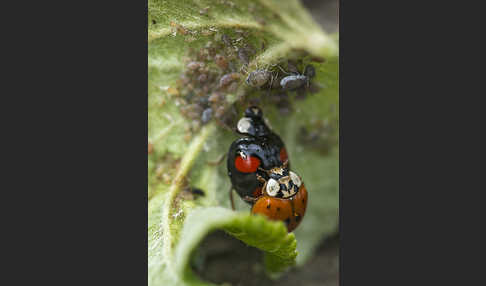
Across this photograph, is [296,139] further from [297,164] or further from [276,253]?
[276,253]

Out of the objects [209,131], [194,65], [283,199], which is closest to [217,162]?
[209,131]

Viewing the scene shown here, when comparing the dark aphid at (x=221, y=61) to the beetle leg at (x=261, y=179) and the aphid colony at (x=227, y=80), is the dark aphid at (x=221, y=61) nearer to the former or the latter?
the aphid colony at (x=227, y=80)

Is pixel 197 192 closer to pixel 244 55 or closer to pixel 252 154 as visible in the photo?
pixel 252 154

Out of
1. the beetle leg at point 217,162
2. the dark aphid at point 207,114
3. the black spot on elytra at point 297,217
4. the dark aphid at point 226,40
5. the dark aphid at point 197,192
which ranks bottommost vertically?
the black spot on elytra at point 297,217

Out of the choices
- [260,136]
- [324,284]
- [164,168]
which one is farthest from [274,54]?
[324,284]

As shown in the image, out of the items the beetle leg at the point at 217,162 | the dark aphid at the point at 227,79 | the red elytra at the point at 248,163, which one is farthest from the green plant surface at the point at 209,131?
the red elytra at the point at 248,163

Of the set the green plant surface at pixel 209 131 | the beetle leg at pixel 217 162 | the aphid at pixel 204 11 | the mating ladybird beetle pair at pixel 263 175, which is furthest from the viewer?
the beetle leg at pixel 217 162
